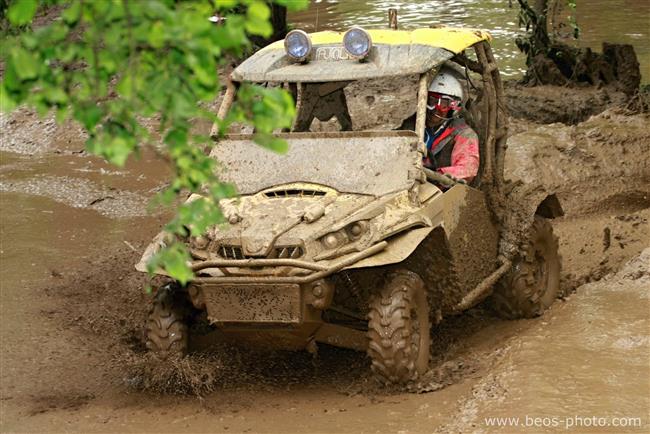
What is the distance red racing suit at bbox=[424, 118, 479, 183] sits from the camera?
7.13m

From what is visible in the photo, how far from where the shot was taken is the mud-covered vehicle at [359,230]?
5957mm

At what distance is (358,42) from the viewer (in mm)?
6840

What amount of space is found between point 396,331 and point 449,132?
63.2 inches

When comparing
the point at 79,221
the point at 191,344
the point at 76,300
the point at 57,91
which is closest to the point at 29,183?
the point at 79,221

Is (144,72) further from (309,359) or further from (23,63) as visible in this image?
(309,359)

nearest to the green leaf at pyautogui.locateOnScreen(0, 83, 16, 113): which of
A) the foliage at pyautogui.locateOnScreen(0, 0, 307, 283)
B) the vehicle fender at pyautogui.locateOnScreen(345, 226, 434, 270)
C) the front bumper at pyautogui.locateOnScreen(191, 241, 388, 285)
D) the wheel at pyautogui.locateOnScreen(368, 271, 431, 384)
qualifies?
the foliage at pyautogui.locateOnScreen(0, 0, 307, 283)

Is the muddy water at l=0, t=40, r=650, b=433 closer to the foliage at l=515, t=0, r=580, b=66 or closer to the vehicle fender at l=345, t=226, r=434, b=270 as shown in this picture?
the vehicle fender at l=345, t=226, r=434, b=270

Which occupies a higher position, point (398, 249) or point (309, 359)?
point (398, 249)

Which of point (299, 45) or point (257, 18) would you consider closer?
point (257, 18)

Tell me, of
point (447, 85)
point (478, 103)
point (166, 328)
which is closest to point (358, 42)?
point (447, 85)

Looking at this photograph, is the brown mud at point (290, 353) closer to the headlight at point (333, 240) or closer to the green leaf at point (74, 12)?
the headlight at point (333, 240)

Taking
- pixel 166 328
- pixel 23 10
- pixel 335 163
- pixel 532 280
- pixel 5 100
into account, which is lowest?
pixel 532 280

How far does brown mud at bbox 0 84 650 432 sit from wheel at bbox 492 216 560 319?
0.10 metres

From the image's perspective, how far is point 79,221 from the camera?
10.1 meters
